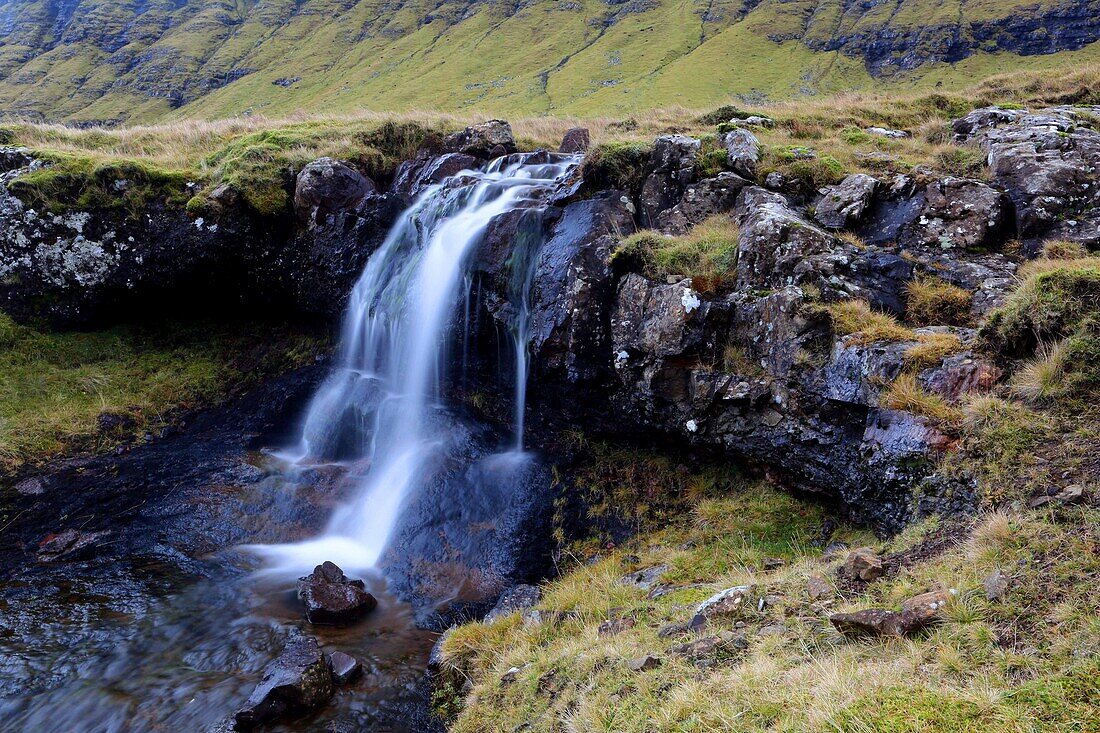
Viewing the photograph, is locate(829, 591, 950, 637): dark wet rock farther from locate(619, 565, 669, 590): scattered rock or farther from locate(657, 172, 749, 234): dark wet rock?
locate(657, 172, 749, 234): dark wet rock

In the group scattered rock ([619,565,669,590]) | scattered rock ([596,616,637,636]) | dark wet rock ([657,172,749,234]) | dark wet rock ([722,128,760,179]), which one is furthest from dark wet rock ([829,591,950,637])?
dark wet rock ([722,128,760,179])

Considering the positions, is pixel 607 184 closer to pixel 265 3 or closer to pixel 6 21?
pixel 265 3

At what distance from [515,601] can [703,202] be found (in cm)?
919

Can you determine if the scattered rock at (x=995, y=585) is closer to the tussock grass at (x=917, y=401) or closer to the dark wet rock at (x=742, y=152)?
the tussock grass at (x=917, y=401)

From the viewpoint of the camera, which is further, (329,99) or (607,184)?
(329,99)

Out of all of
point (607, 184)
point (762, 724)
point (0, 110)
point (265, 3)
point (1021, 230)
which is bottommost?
point (762, 724)

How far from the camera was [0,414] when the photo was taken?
14695 mm

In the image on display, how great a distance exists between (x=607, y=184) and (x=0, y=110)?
135 metres

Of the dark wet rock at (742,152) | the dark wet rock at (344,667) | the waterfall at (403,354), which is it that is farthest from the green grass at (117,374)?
the dark wet rock at (742,152)

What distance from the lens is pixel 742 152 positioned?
13188 millimetres

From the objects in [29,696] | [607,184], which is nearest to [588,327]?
[607,184]

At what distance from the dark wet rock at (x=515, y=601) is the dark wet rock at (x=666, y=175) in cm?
826

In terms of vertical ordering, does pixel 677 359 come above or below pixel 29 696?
above

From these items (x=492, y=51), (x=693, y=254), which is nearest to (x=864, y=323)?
(x=693, y=254)
